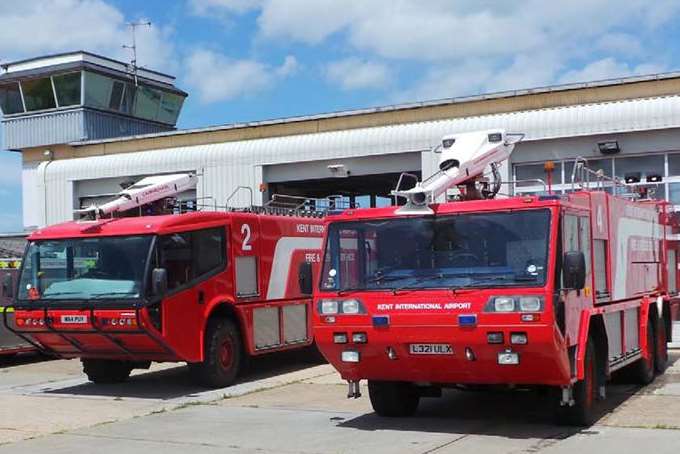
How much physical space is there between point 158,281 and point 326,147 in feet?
45.7

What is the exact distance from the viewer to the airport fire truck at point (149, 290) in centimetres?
1296

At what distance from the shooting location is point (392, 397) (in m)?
10.7

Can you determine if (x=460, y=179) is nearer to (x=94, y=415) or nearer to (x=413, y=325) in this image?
(x=413, y=325)

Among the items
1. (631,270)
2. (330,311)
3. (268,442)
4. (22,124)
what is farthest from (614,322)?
(22,124)

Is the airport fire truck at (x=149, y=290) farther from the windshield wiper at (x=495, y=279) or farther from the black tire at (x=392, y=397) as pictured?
the windshield wiper at (x=495, y=279)

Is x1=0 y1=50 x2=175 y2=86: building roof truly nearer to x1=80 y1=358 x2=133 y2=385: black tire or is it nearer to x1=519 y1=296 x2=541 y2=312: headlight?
x1=80 y1=358 x2=133 y2=385: black tire

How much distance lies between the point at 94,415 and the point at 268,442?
3288mm

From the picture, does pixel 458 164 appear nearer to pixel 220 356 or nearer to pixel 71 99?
pixel 220 356

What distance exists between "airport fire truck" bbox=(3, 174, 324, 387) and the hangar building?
513 cm

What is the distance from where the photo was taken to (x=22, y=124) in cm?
3189

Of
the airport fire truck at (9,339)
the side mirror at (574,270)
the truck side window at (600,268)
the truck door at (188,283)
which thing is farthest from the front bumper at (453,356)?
the airport fire truck at (9,339)

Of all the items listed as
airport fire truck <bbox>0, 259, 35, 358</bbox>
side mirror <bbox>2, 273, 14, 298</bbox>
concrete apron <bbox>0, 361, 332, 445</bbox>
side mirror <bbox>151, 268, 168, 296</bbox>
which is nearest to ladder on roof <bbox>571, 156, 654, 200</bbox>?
side mirror <bbox>151, 268, 168, 296</bbox>

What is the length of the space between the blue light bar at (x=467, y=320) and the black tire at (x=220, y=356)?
18.8 ft

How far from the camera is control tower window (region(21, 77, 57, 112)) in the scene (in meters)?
31.2
